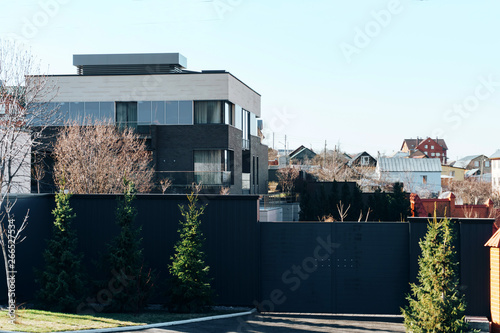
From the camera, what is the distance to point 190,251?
1427cm

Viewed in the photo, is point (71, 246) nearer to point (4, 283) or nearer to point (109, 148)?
point (4, 283)

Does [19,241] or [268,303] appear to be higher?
[19,241]

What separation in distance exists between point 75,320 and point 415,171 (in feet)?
239

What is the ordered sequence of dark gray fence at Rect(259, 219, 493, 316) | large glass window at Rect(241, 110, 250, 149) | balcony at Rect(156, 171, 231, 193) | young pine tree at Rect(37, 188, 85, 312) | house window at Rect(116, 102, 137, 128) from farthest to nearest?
large glass window at Rect(241, 110, 250, 149) < house window at Rect(116, 102, 137, 128) < balcony at Rect(156, 171, 231, 193) < dark gray fence at Rect(259, 219, 493, 316) < young pine tree at Rect(37, 188, 85, 312)

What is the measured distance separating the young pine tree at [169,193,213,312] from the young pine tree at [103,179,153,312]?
780 millimetres

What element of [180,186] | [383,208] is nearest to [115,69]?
[180,186]

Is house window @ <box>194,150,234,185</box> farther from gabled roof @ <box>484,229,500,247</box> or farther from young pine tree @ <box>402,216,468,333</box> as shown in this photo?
young pine tree @ <box>402,216,468,333</box>

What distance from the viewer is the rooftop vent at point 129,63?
39906mm

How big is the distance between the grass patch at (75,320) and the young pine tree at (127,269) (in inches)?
14.6

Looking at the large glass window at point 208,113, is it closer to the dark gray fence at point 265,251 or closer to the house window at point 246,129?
the house window at point 246,129

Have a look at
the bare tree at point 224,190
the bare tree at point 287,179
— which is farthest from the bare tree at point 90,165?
the bare tree at point 287,179

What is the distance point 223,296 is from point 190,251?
6.63 ft

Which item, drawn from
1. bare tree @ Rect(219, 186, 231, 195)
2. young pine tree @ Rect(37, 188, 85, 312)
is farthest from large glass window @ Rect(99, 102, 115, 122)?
young pine tree @ Rect(37, 188, 85, 312)

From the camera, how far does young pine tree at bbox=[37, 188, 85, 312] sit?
14.0 m
